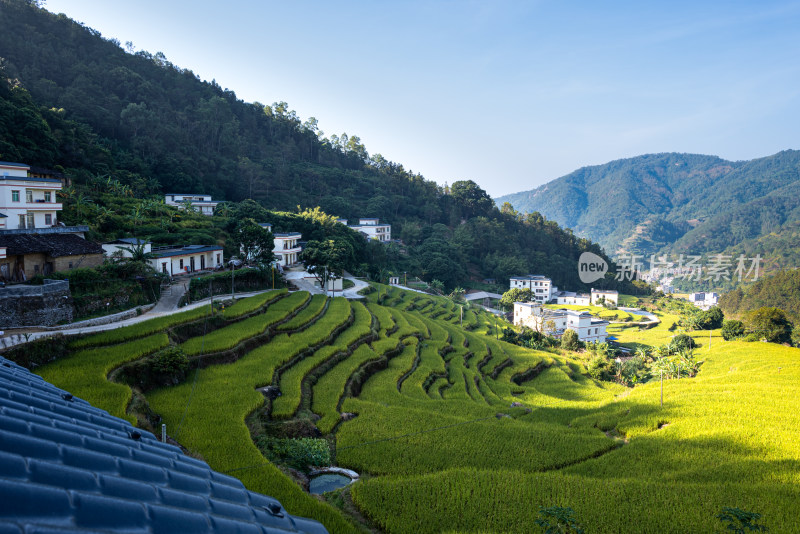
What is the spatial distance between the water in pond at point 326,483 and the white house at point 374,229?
54865 millimetres

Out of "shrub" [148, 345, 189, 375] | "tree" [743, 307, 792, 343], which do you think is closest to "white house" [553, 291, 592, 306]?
"tree" [743, 307, 792, 343]

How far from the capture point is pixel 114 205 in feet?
111

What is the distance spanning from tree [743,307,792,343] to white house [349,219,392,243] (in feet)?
148

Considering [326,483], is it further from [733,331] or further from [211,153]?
[211,153]

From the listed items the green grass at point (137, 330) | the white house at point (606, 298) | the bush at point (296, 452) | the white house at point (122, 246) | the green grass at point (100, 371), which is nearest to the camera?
the bush at point (296, 452)

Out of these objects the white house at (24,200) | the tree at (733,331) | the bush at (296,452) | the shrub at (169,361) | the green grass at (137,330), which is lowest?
the tree at (733,331)

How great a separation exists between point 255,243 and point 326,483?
982 inches

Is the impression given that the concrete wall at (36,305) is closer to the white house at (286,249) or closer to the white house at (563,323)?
the white house at (286,249)

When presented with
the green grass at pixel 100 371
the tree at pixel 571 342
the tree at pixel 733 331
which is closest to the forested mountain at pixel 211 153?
the green grass at pixel 100 371

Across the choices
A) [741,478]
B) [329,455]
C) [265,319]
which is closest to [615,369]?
[741,478]

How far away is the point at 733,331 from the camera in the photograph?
4103 centimetres

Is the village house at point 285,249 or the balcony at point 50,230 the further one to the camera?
the village house at point 285,249

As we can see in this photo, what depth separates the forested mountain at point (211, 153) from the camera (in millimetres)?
42688

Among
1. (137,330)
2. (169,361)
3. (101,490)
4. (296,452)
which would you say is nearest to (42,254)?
(137,330)
